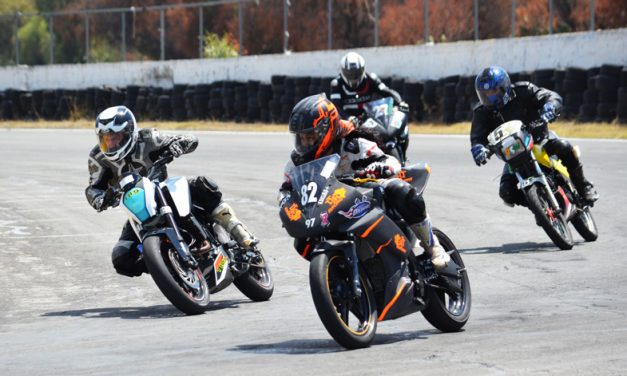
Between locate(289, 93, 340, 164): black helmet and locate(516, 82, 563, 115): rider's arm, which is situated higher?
locate(289, 93, 340, 164): black helmet

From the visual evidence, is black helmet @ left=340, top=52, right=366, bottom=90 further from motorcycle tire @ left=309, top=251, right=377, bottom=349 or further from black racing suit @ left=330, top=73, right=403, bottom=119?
motorcycle tire @ left=309, top=251, right=377, bottom=349

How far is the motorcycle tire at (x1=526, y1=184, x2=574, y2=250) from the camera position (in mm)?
11578

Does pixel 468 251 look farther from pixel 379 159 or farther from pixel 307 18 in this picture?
pixel 307 18

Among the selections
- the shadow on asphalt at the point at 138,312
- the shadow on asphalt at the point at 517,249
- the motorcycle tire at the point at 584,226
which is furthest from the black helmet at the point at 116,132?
the motorcycle tire at the point at 584,226

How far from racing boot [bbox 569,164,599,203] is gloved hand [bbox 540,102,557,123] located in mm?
624

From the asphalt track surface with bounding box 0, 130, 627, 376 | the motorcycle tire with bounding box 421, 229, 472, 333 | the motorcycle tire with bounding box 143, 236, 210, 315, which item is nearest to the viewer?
the asphalt track surface with bounding box 0, 130, 627, 376

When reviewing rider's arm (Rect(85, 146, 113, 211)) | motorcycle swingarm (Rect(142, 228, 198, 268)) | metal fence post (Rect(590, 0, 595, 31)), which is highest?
metal fence post (Rect(590, 0, 595, 31))

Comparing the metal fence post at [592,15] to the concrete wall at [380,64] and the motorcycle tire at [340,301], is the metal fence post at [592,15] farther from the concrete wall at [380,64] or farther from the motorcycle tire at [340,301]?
the motorcycle tire at [340,301]

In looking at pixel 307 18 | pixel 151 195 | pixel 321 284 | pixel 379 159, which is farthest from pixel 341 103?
pixel 307 18

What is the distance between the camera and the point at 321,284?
6.71 m

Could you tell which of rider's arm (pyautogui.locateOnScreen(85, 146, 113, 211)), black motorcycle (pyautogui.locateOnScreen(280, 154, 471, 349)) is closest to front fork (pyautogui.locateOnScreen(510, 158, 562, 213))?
rider's arm (pyautogui.locateOnScreen(85, 146, 113, 211))

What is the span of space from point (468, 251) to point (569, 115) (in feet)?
46.5

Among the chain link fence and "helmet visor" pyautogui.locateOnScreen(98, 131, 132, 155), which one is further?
the chain link fence

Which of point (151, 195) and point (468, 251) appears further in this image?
point (468, 251)
